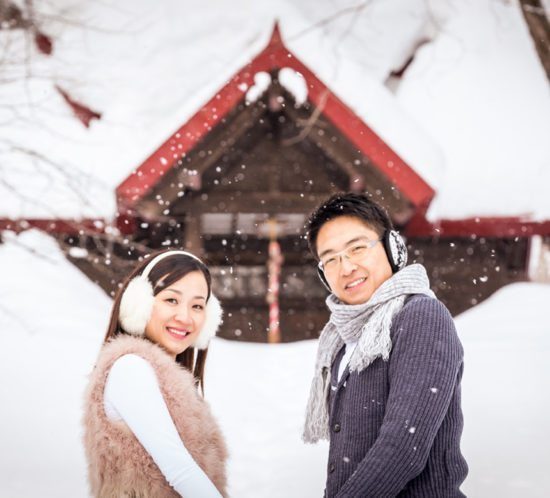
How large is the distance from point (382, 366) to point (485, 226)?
3896 millimetres

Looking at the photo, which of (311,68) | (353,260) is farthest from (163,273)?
(311,68)

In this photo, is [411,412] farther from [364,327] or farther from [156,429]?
[156,429]

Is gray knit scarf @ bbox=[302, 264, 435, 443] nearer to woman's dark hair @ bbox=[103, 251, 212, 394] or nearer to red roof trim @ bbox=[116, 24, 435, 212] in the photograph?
woman's dark hair @ bbox=[103, 251, 212, 394]

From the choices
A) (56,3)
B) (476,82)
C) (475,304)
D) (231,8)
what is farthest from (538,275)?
(56,3)

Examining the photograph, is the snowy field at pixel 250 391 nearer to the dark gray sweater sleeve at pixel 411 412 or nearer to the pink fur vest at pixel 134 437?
the pink fur vest at pixel 134 437

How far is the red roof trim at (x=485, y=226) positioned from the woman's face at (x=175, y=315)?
3.55 meters

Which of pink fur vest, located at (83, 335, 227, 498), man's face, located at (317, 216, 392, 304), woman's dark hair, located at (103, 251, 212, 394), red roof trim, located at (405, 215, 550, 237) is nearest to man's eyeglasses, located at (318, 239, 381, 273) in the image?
man's face, located at (317, 216, 392, 304)

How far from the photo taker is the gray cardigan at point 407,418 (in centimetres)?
146

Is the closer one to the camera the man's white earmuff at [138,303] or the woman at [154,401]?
the woman at [154,401]

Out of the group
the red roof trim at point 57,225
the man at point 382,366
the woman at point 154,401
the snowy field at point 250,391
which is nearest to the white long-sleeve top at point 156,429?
the woman at point 154,401

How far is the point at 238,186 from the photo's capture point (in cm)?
564

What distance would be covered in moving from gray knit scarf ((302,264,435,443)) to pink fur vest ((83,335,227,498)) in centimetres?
47

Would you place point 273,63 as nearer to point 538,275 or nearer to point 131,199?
point 131,199

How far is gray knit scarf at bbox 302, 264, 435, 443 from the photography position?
5.35 feet
